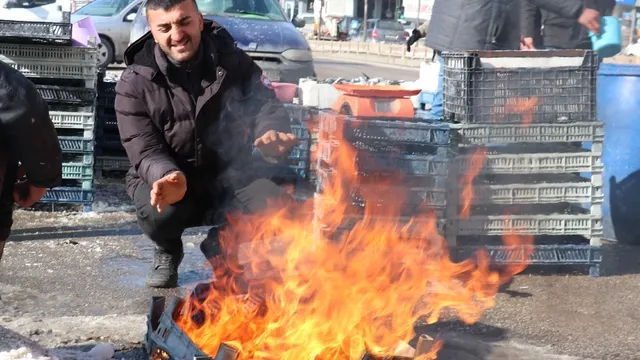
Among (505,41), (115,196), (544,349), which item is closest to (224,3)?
(115,196)

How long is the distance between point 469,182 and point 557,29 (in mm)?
2131

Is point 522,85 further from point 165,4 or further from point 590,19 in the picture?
point 165,4

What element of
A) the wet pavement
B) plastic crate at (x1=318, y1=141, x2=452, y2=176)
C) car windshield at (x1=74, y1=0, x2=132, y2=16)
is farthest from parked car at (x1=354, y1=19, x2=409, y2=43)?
plastic crate at (x1=318, y1=141, x2=452, y2=176)

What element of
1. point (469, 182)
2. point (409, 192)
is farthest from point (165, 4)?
point (469, 182)

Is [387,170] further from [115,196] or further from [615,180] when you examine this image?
[115,196]

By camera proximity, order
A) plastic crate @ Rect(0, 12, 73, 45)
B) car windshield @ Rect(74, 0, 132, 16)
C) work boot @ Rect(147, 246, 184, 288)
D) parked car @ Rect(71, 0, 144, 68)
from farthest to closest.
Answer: car windshield @ Rect(74, 0, 132, 16)
parked car @ Rect(71, 0, 144, 68)
plastic crate @ Rect(0, 12, 73, 45)
work boot @ Rect(147, 246, 184, 288)

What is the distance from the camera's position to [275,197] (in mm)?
4605

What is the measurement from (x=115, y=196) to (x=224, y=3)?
18.3 ft

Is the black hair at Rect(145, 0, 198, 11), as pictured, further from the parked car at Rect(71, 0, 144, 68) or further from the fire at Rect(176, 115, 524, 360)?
the parked car at Rect(71, 0, 144, 68)

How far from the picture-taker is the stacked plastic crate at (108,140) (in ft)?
25.3

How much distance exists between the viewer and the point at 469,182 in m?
5.43

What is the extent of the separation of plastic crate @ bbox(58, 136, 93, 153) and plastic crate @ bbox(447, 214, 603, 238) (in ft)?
9.85

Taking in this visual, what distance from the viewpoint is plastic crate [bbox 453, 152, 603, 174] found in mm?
5473

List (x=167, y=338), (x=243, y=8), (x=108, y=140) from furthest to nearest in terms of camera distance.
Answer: (x=243, y=8) < (x=108, y=140) < (x=167, y=338)
